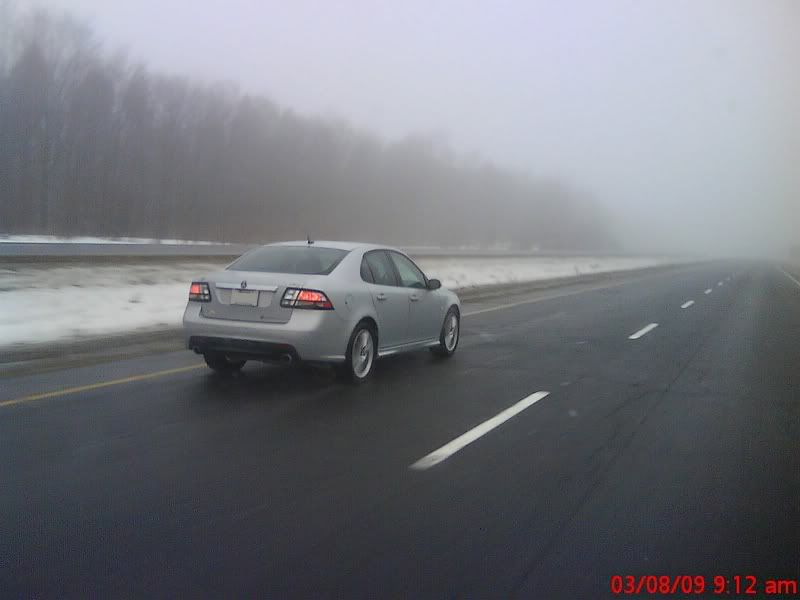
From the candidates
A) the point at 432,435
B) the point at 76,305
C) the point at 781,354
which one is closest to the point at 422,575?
the point at 432,435

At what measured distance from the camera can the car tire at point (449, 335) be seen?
10.8 m

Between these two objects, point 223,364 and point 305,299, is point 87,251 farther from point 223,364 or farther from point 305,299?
point 305,299

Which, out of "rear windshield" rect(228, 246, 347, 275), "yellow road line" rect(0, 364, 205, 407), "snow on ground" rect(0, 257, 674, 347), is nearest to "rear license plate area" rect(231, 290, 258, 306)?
"rear windshield" rect(228, 246, 347, 275)

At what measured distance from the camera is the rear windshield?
27.8 feet

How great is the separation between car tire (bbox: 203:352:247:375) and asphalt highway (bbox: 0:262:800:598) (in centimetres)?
13

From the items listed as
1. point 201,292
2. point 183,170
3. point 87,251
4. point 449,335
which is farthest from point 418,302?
point 183,170

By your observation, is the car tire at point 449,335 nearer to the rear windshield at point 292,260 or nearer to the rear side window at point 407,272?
the rear side window at point 407,272

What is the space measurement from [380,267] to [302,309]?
166 cm

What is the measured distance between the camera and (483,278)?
100 ft

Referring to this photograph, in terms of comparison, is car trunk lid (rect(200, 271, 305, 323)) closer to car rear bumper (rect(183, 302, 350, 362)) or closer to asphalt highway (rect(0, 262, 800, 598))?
car rear bumper (rect(183, 302, 350, 362))

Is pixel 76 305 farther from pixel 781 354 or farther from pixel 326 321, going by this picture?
pixel 781 354

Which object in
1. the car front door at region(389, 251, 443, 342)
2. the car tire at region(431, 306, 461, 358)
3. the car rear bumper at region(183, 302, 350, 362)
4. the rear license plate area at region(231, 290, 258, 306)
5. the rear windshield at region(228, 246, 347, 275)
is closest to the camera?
the car rear bumper at region(183, 302, 350, 362)

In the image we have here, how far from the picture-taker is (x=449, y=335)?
11.0 meters

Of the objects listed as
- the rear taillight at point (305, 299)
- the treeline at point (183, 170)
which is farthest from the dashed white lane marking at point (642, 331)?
the treeline at point (183, 170)
